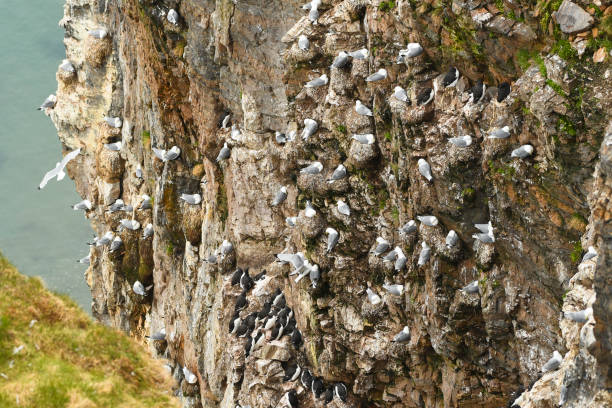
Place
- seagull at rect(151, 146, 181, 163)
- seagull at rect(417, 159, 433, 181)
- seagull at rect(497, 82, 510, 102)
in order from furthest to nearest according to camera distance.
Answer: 1. seagull at rect(151, 146, 181, 163)
2. seagull at rect(417, 159, 433, 181)
3. seagull at rect(497, 82, 510, 102)

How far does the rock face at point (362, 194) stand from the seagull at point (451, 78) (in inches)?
4.5

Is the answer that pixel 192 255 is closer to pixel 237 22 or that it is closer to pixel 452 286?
pixel 237 22

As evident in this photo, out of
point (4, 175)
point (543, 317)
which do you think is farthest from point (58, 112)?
point (4, 175)

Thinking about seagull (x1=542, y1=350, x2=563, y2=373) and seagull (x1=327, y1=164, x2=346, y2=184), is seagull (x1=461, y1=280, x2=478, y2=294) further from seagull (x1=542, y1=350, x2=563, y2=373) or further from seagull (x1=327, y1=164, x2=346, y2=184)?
seagull (x1=327, y1=164, x2=346, y2=184)

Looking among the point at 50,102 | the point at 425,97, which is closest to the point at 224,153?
the point at 425,97

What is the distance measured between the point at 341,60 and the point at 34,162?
4855cm

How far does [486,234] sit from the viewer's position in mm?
13281

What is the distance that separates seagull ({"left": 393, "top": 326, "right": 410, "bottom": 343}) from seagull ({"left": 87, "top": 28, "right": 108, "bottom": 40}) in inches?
733

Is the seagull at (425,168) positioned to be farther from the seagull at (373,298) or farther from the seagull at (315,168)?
the seagull at (373,298)

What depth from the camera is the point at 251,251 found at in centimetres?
2203

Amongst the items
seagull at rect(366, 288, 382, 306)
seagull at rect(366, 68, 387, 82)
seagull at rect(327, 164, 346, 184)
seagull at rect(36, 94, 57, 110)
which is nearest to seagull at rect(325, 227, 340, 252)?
seagull at rect(327, 164, 346, 184)

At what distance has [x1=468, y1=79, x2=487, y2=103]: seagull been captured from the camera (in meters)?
12.9

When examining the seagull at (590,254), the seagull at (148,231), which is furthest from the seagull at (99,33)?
the seagull at (590,254)

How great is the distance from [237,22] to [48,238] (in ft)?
131
